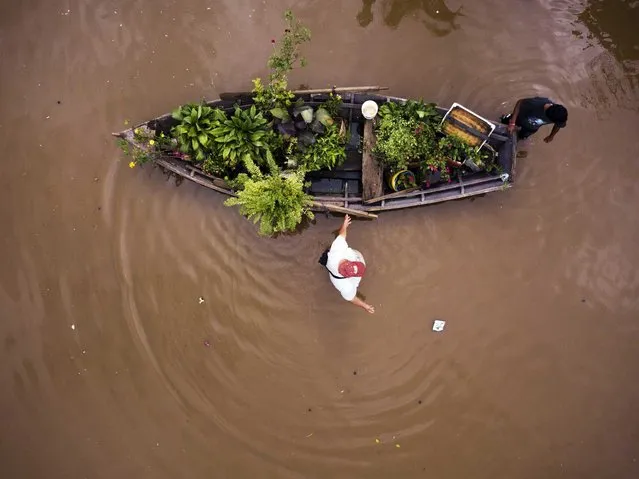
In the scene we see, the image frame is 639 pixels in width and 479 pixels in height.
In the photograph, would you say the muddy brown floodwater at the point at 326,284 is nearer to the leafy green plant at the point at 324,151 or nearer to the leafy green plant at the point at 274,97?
the leafy green plant at the point at 324,151

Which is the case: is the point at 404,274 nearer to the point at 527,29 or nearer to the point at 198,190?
the point at 198,190

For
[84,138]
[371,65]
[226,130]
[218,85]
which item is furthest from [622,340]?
[84,138]

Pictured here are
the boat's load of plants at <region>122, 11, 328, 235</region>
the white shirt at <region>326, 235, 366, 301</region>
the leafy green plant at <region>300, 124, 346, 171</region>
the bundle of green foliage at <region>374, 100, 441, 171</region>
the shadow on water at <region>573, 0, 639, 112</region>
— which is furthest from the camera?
the shadow on water at <region>573, 0, 639, 112</region>

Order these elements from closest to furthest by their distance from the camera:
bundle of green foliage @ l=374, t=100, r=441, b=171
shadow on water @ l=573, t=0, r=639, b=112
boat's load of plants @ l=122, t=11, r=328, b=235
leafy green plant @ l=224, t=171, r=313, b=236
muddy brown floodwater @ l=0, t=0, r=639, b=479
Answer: leafy green plant @ l=224, t=171, r=313, b=236 < boat's load of plants @ l=122, t=11, r=328, b=235 < bundle of green foliage @ l=374, t=100, r=441, b=171 < muddy brown floodwater @ l=0, t=0, r=639, b=479 < shadow on water @ l=573, t=0, r=639, b=112

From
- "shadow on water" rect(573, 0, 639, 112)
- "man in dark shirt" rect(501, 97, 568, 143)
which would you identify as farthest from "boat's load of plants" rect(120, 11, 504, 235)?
"shadow on water" rect(573, 0, 639, 112)

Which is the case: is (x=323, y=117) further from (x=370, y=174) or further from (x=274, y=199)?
(x=274, y=199)

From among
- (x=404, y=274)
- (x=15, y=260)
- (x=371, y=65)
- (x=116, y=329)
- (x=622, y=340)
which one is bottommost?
(x=622, y=340)

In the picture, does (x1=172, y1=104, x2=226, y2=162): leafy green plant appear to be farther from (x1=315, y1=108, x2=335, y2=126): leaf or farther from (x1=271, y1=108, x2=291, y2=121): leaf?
(x1=315, y1=108, x2=335, y2=126): leaf
